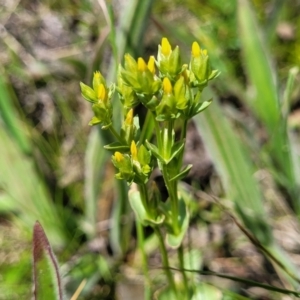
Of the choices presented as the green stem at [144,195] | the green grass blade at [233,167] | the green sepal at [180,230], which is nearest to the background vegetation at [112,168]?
the green grass blade at [233,167]

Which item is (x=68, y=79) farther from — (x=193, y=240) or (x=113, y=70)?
(x=193, y=240)

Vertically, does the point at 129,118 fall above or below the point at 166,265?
above

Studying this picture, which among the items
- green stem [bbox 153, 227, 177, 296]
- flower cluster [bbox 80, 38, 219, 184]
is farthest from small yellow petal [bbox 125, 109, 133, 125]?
green stem [bbox 153, 227, 177, 296]

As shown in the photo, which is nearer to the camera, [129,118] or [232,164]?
[129,118]

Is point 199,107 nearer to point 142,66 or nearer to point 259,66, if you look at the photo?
point 142,66

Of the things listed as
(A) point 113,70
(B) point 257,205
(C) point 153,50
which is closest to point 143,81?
(A) point 113,70

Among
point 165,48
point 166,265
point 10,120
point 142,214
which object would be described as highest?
point 10,120

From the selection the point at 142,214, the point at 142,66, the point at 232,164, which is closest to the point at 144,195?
the point at 142,214
